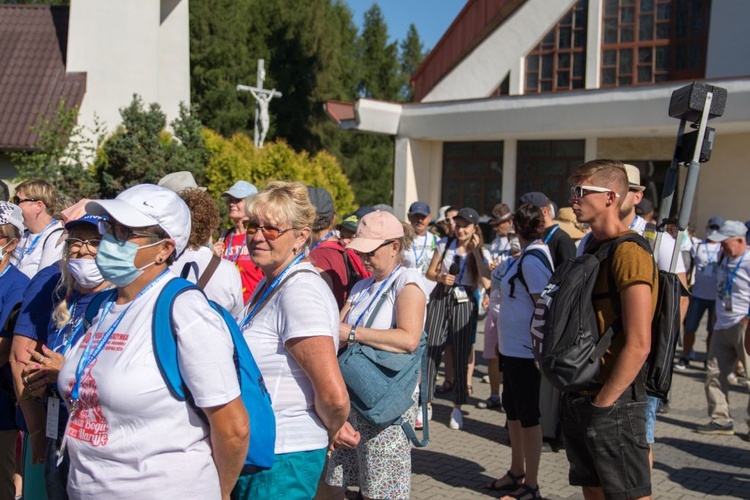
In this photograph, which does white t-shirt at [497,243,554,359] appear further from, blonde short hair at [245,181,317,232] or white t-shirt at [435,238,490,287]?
blonde short hair at [245,181,317,232]

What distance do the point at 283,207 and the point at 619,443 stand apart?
1.92 meters

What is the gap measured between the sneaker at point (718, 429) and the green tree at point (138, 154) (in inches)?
453

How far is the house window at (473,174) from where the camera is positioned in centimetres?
2111

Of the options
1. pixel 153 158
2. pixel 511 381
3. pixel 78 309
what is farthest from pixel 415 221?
pixel 153 158

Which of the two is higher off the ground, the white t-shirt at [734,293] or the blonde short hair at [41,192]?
the blonde short hair at [41,192]

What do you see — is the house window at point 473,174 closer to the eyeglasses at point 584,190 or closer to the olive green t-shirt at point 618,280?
the eyeglasses at point 584,190

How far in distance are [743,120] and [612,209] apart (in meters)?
13.4

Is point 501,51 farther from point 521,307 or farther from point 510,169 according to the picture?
point 521,307

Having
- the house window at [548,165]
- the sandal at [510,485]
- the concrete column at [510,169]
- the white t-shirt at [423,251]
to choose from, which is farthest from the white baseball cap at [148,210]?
the concrete column at [510,169]

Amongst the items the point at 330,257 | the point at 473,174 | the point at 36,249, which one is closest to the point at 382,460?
the point at 330,257

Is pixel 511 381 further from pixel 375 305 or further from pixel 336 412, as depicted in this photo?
pixel 336 412

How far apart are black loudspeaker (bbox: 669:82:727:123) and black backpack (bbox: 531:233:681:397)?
1656mm

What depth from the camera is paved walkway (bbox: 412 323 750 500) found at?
19.4 ft

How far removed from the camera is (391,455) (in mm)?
4031
